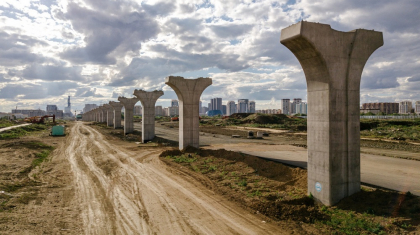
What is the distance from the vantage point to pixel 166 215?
8336mm

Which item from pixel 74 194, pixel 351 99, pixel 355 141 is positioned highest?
pixel 351 99

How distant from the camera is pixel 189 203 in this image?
9461 millimetres

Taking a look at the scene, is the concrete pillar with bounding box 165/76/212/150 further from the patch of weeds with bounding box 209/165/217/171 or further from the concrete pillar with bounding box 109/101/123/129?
the concrete pillar with bounding box 109/101/123/129

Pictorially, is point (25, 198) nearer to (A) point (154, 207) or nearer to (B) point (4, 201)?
(B) point (4, 201)

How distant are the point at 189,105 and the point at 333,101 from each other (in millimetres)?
14368

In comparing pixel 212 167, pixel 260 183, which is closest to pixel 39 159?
pixel 212 167

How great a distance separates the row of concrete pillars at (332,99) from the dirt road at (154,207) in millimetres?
2675

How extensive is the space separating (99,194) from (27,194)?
2.93 meters

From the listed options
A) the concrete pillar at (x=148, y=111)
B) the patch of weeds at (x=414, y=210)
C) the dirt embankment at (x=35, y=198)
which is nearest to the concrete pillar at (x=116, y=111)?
the concrete pillar at (x=148, y=111)

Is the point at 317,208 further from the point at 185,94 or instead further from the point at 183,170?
the point at 185,94

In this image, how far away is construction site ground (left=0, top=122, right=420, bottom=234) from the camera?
7.21 metres

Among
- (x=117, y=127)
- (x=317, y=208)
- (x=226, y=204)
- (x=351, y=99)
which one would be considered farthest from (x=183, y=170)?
(x=117, y=127)

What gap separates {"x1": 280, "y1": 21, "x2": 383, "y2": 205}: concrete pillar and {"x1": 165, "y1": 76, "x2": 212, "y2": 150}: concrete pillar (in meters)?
13.3

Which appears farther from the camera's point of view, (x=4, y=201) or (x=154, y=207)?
(x=4, y=201)
